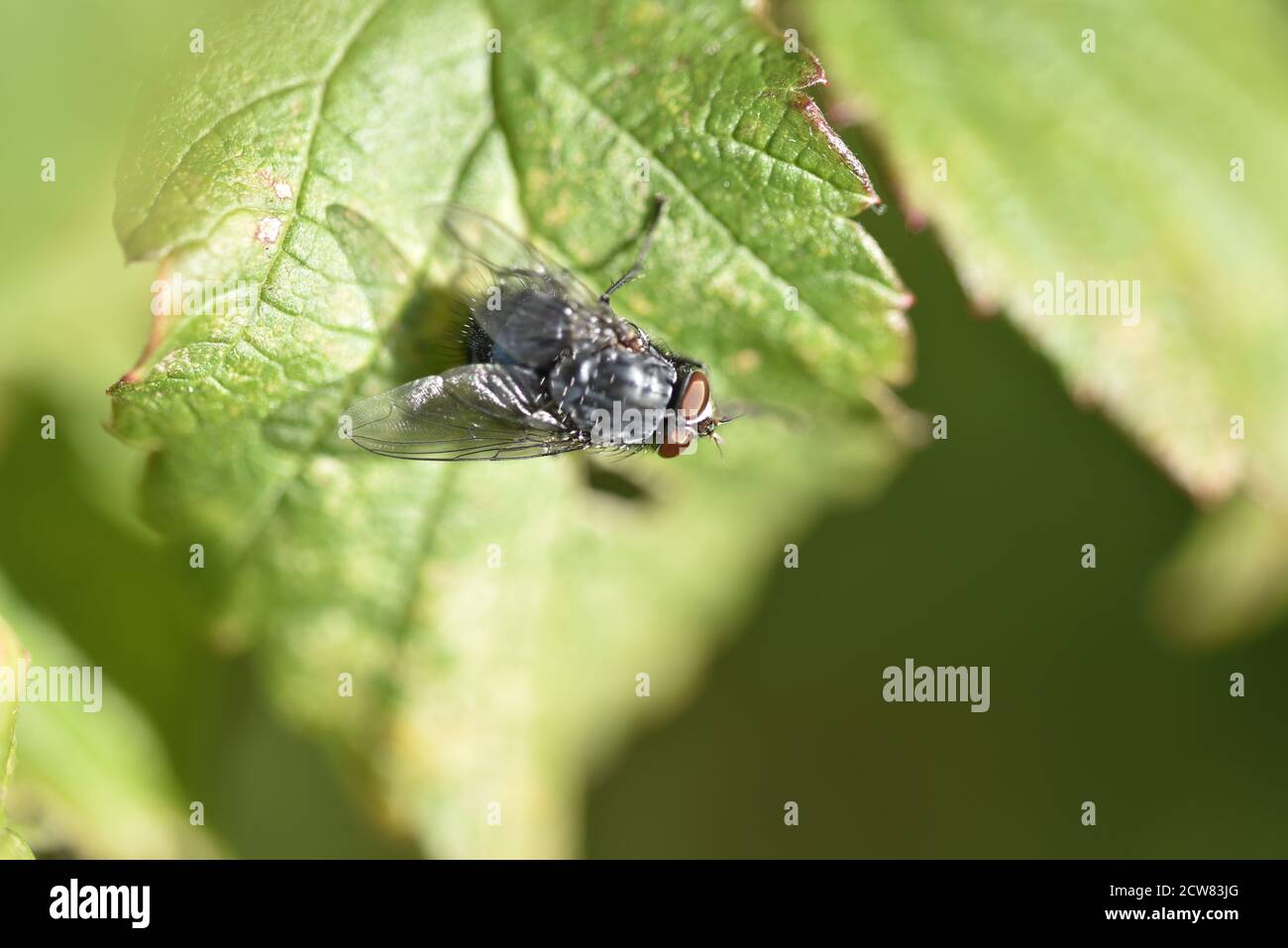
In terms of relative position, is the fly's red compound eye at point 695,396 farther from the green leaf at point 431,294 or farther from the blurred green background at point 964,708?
the blurred green background at point 964,708

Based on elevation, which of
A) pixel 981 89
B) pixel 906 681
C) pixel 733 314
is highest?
pixel 981 89

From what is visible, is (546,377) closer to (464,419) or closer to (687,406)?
(464,419)

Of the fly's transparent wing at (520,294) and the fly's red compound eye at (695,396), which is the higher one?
the fly's transparent wing at (520,294)

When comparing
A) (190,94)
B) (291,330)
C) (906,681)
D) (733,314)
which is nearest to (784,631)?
(906,681)

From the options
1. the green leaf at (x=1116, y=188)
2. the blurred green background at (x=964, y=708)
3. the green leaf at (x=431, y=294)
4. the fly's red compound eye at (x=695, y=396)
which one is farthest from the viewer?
the blurred green background at (x=964, y=708)

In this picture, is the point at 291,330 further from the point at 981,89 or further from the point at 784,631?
the point at 784,631

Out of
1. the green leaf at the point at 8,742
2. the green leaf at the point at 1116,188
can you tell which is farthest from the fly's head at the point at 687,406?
the green leaf at the point at 8,742

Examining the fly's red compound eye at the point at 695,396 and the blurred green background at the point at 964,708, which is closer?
the fly's red compound eye at the point at 695,396
